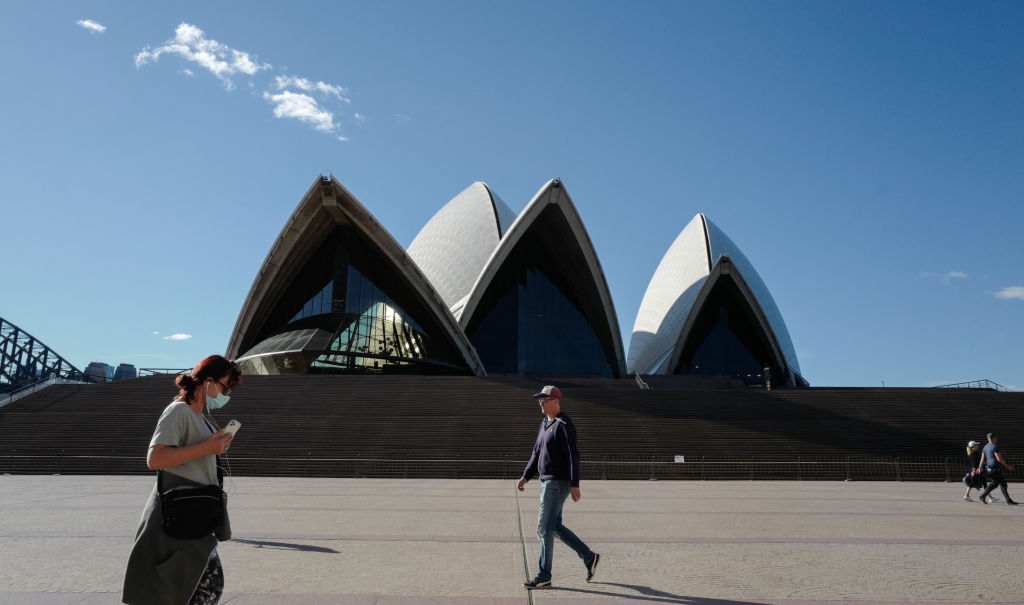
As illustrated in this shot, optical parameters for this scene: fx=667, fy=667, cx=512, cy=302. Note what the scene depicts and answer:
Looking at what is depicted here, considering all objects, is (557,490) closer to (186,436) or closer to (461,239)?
(186,436)

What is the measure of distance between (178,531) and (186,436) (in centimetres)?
35

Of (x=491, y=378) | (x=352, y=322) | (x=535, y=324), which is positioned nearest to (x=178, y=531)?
(x=491, y=378)

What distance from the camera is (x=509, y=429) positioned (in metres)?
17.2

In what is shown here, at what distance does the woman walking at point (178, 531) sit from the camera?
2.43 m

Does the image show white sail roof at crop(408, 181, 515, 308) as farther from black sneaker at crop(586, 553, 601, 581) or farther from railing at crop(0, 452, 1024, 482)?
black sneaker at crop(586, 553, 601, 581)

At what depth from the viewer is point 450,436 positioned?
1686cm

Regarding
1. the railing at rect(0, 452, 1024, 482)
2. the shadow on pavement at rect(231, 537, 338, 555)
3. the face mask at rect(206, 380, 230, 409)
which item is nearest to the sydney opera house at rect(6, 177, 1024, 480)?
the railing at rect(0, 452, 1024, 482)

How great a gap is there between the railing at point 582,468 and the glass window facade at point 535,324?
19180mm

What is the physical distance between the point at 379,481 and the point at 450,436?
3.60 metres

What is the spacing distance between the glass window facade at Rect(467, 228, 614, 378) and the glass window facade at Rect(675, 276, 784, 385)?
6.67 m

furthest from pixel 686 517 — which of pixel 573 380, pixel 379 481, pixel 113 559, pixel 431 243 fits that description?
pixel 431 243

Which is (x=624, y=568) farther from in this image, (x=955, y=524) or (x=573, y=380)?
(x=573, y=380)

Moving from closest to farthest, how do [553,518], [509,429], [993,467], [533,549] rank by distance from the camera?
[553,518], [533,549], [993,467], [509,429]

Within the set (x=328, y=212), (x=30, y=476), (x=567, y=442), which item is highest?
(x=328, y=212)
